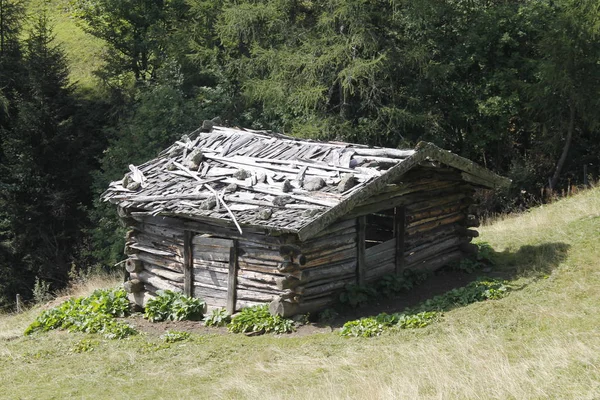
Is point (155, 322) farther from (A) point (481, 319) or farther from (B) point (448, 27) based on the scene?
(B) point (448, 27)

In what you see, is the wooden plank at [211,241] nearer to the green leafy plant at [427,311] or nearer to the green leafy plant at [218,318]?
the green leafy plant at [218,318]

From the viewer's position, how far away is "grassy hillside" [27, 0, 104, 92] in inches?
1452

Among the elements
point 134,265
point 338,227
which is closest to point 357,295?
point 338,227

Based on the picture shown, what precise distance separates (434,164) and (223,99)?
15966 millimetres

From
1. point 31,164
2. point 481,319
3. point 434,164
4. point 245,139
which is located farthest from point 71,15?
point 481,319

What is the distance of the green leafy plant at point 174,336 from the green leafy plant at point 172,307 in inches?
40.3

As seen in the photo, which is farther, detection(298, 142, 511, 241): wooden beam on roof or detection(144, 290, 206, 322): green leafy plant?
detection(144, 290, 206, 322): green leafy plant

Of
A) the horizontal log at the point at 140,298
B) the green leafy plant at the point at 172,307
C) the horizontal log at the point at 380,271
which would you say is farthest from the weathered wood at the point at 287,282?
the horizontal log at the point at 140,298

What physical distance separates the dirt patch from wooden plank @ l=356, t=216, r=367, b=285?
1.89 feet

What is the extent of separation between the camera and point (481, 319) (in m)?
12.5

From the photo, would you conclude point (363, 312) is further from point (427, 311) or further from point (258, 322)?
point (258, 322)

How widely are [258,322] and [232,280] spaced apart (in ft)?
3.77

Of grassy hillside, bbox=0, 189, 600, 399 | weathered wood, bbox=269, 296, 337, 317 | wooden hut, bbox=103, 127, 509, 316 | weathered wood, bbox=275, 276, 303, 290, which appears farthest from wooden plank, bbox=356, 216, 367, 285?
grassy hillside, bbox=0, 189, 600, 399

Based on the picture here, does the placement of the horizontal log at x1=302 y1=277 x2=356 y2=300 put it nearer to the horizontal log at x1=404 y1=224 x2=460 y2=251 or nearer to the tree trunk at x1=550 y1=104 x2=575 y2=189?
the horizontal log at x1=404 y1=224 x2=460 y2=251
